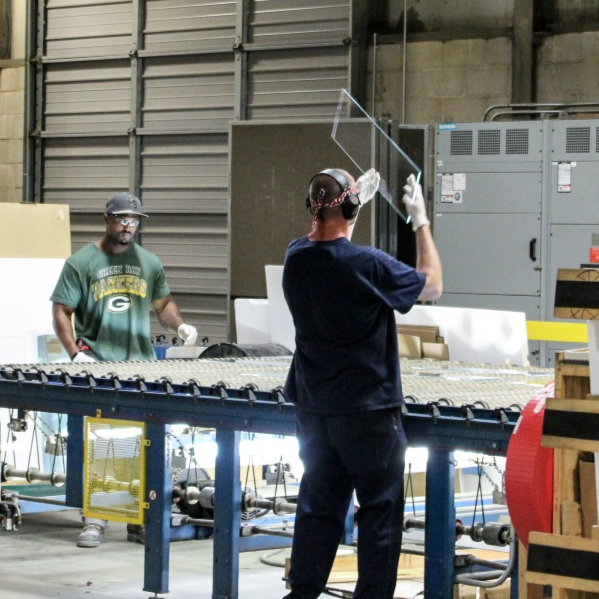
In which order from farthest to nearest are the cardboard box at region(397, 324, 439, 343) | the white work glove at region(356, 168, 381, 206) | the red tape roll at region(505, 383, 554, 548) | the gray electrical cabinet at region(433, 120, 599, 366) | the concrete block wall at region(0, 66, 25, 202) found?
the concrete block wall at region(0, 66, 25, 202), the gray electrical cabinet at region(433, 120, 599, 366), the cardboard box at region(397, 324, 439, 343), the white work glove at region(356, 168, 381, 206), the red tape roll at region(505, 383, 554, 548)

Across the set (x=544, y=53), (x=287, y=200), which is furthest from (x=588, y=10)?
(x=287, y=200)

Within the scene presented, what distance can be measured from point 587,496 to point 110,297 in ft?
11.4

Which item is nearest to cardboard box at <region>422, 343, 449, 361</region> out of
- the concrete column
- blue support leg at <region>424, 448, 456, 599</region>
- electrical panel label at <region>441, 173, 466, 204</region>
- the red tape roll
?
blue support leg at <region>424, 448, 456, 599</region>

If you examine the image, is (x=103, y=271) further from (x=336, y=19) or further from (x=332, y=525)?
(x=336, y=19)

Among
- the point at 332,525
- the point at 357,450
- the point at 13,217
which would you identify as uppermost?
the point at 13,217

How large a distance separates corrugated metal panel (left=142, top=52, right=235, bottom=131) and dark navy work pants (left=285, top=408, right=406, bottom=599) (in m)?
8.55

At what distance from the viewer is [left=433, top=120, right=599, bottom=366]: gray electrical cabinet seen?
30.8ft

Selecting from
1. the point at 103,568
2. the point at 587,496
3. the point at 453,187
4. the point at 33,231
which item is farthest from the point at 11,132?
the point at 587,496

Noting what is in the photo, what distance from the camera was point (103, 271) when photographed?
20.3 ft

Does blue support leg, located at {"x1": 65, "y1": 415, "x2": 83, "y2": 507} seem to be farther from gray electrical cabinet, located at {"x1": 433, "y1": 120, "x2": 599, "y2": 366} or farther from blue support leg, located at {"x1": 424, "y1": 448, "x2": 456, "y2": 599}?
gray electrical cabinet, located at {"x1": 433, "y1": 120, "x2": 599, "y2": 366}

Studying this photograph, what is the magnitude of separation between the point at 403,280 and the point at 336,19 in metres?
8.13

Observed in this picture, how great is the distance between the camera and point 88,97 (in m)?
13.1

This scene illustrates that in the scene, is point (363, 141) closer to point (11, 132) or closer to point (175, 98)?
point (175, 98)

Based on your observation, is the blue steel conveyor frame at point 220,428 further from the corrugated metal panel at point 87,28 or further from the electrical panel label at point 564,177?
the corrugated metal panel at point 87,28
